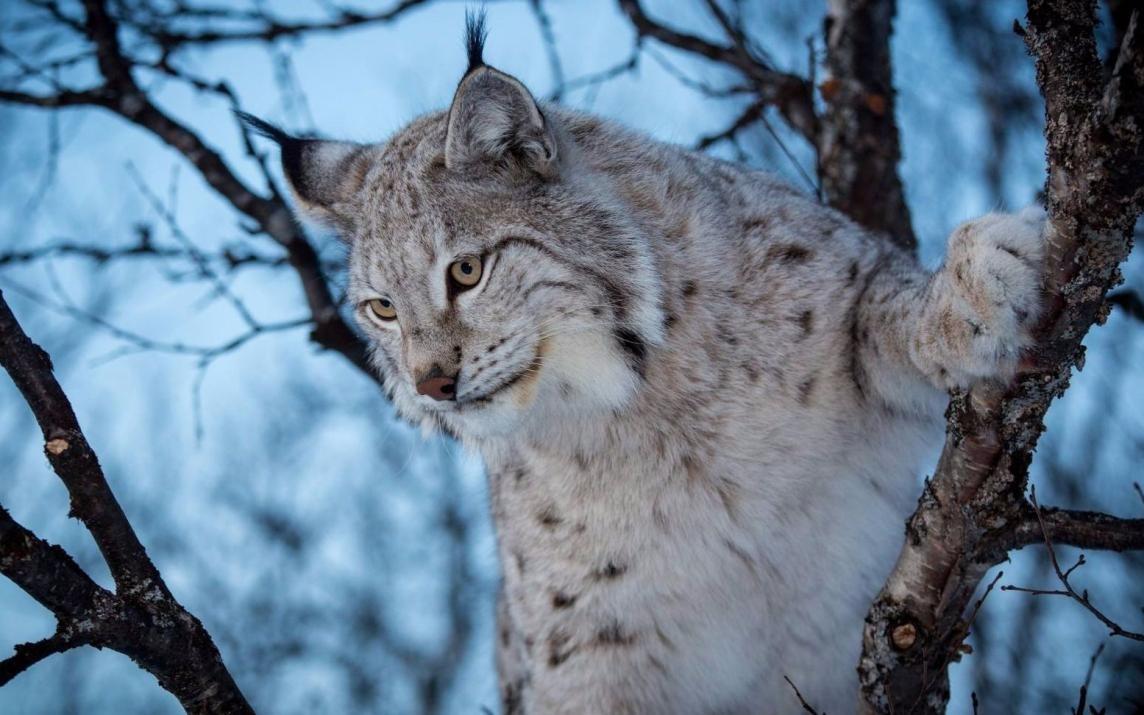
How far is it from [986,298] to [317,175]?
288 cm

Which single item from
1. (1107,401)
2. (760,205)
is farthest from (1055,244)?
(1107,401)

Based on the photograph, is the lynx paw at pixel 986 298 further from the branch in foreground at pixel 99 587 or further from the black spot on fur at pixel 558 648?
the branch in foreground at pixel 99 587

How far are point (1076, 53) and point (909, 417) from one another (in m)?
1.79

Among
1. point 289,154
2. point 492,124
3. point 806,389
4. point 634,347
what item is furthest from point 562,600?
point 289,154

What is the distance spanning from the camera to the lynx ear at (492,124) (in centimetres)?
369

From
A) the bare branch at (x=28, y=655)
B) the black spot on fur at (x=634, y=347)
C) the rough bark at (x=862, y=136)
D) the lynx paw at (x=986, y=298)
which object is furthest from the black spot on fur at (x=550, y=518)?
the rough bark at (x=862, y=136)

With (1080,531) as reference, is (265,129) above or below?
above

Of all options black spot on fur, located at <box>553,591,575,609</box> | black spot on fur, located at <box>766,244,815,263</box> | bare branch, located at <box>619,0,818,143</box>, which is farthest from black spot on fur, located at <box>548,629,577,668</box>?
bare branch, located at <box>619,0,818,143</box>

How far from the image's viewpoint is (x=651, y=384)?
3.96 m

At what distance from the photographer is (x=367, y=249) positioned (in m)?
4.09

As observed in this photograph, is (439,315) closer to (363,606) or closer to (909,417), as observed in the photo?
(909,417)

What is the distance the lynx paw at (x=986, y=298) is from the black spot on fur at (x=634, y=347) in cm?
103

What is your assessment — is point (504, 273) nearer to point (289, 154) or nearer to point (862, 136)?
point (289, 154)

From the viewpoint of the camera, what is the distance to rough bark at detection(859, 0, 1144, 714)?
2.38 metres
